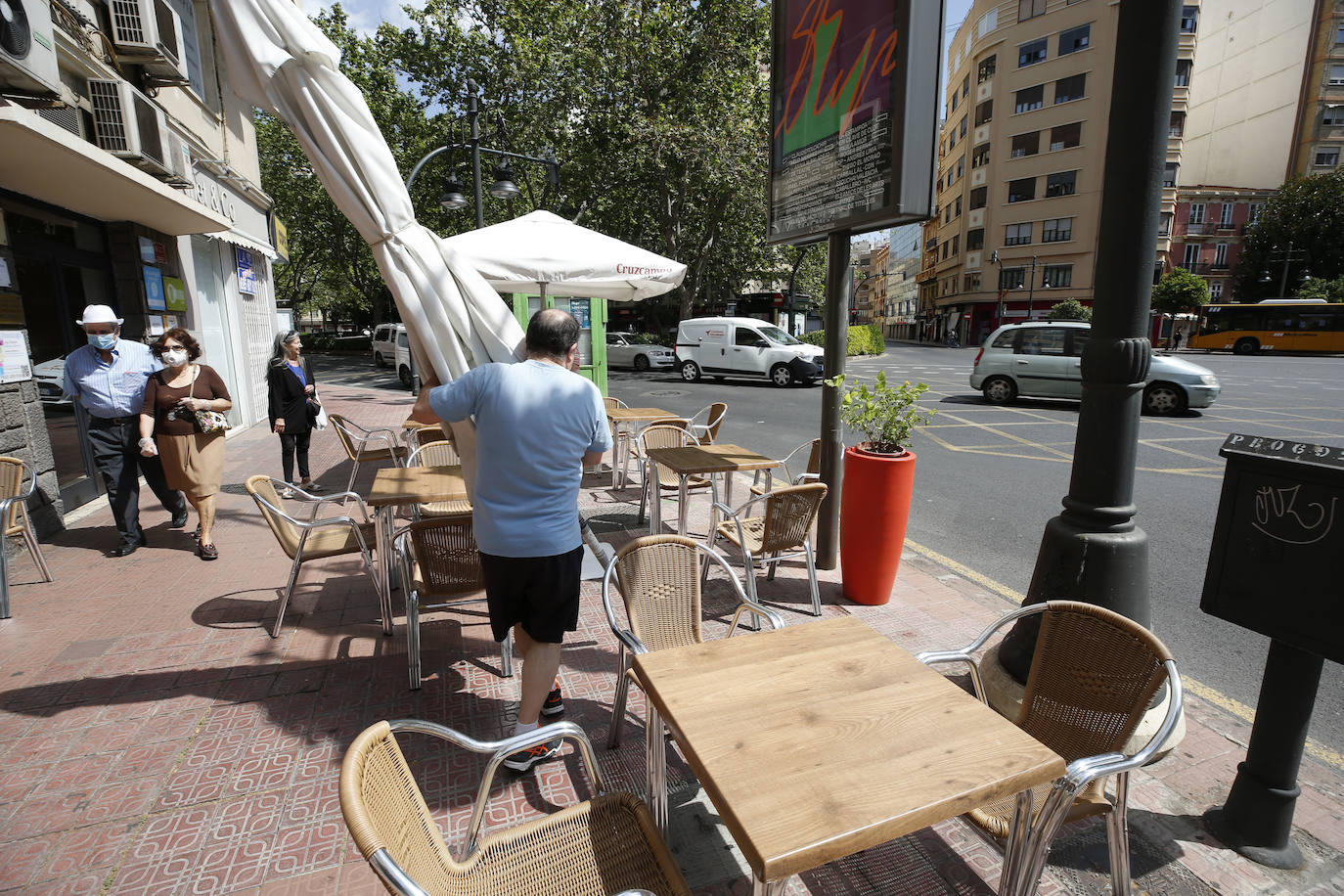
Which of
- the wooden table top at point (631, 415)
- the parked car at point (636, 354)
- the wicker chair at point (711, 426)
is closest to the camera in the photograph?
the wicker chair at point (711, 426)

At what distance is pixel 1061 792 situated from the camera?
5.16 feet

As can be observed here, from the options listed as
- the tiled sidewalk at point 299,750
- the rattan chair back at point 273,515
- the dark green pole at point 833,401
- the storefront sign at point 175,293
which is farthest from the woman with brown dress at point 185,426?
the dark green pole at point 833,401

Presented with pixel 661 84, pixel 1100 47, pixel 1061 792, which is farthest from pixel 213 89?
pixel 1100 47

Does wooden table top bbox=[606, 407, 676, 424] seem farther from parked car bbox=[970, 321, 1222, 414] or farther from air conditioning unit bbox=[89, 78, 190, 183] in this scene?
parked car bbox=[970, 321, 1222, 414]

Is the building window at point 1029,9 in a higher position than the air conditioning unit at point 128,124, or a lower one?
higher

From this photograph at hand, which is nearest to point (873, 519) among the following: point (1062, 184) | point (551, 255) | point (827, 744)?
point (827, 744)

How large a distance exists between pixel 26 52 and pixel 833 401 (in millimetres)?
6071

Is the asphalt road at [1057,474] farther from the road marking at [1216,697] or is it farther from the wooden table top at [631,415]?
the wooden table top at [631,415]

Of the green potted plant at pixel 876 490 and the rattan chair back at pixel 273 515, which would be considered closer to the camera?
the rattan chair back at pixel 273 515

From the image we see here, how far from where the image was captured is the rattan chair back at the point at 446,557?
Answer: 306cm

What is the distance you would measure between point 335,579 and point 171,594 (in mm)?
973

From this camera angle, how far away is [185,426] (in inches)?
191

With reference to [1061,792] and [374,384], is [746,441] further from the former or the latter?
[374,384]

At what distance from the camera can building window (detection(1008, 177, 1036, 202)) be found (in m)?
42.1
